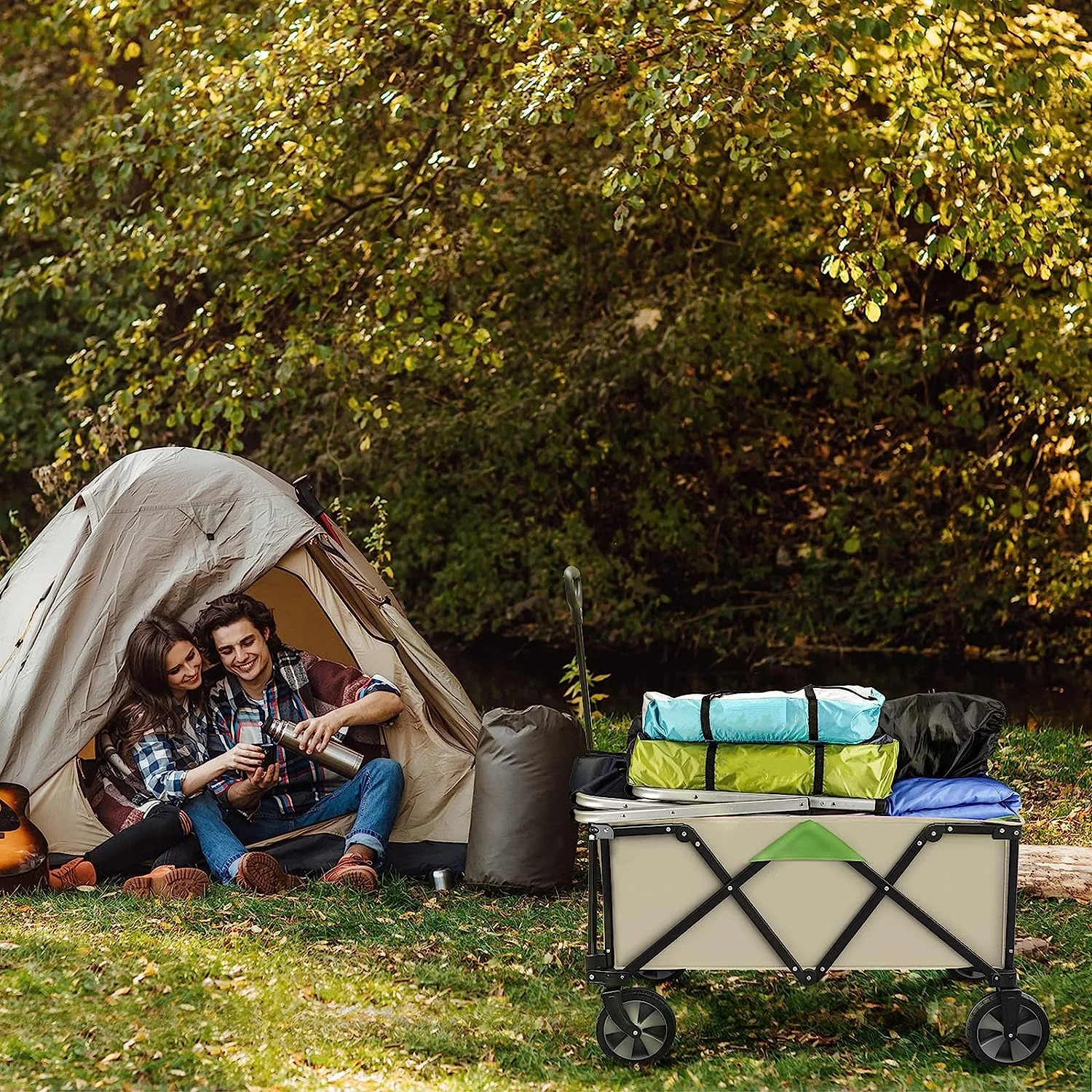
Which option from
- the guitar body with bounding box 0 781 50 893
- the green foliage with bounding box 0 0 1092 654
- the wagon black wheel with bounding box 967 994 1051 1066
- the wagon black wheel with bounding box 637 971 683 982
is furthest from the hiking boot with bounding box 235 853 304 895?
the green foliage with bounding box 0 0 1092 654

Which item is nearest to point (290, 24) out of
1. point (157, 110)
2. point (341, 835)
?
point (157, 110)

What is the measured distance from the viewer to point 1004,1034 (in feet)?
11.6

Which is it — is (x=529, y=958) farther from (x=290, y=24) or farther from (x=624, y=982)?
(x=290, y=24)

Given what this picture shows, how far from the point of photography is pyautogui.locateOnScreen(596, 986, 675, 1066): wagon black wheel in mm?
3539

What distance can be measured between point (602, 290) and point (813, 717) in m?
8.01

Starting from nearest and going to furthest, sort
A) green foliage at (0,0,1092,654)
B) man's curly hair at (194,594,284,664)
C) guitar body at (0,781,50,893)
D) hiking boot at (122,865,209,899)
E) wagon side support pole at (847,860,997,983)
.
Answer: wagon side support pole at (847,860,997,983), hiking boot at (122,865,209,899), guitar body at (0,781,50,893), man's curly hair at (194,594,284,664), green foliage at (0,0,1092,654)

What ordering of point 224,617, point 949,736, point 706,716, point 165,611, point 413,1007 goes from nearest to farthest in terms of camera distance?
point 706,716
point 949,736
point 413,1007
point 224,617
point 165,611

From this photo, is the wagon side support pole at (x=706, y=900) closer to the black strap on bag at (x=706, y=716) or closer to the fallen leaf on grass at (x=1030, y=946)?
the black strap on bag at (x=706, y=716)

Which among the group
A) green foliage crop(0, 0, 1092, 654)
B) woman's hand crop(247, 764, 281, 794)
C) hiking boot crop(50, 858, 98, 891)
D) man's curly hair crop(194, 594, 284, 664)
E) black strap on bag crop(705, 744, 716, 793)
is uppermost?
green foliage crop(0, 0, 1092, 654)

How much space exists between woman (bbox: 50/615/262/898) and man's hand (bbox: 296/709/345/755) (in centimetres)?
16

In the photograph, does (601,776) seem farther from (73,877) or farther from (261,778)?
(73,877)

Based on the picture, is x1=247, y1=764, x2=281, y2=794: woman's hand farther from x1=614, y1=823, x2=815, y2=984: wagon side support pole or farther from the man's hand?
x1=614, y1=823, x2=815, y2=984: wagon side support pole

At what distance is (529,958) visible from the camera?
4.26 metres

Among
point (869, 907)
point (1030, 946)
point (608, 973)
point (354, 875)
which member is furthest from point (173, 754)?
point (1030, 946)
